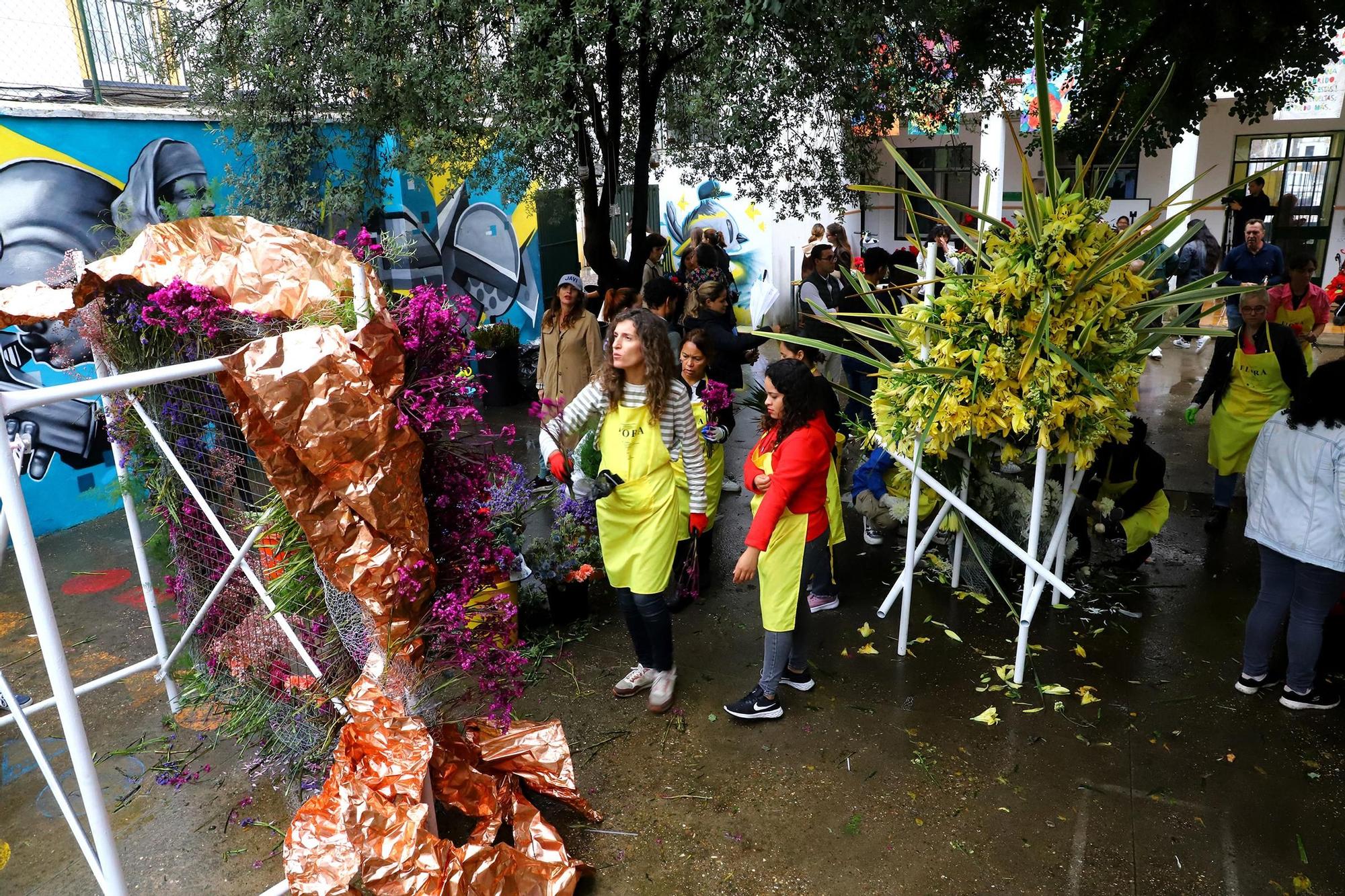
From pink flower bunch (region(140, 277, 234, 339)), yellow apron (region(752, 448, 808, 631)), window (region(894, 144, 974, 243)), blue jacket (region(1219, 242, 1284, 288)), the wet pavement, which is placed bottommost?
the wet pavement

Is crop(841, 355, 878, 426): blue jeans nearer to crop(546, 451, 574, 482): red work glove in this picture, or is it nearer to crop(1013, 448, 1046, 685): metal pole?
crop(1013, 448, 1046, 685): metal pole

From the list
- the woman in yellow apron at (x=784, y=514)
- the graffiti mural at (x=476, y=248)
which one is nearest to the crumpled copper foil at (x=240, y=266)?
the woman in yellow apron at (x=784, y=514)

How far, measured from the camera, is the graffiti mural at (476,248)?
419 inches

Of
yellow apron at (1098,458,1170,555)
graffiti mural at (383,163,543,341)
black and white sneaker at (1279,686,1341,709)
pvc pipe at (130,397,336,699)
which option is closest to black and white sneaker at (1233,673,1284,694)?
black and white sneaker at (1279,686,1341,709)

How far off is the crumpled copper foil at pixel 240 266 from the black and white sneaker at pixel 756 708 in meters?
2.47

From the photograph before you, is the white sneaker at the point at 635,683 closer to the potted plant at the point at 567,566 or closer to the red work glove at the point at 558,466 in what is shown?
the potted plant at the point at 567,566

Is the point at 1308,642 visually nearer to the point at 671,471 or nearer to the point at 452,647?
the point at 671,471

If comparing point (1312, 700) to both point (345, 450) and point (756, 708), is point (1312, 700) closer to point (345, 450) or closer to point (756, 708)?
point (756, 708)

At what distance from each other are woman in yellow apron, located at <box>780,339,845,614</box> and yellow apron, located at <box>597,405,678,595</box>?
0.78 m

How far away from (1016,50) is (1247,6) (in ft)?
4.41

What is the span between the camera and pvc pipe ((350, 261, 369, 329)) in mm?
2943

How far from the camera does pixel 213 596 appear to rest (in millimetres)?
3377

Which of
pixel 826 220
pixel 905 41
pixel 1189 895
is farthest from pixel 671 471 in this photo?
pixel 826 220

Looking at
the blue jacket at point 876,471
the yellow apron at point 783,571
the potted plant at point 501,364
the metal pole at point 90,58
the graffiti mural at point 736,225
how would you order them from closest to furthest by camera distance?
the yellow apron at point 783,571, the blue jacket at point 876,471, the metal pole at point 90,58, the potted plant at point 501,364, the graffiti mural at point 736,225
